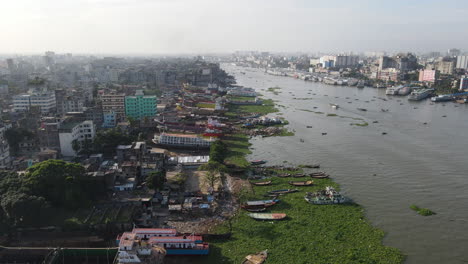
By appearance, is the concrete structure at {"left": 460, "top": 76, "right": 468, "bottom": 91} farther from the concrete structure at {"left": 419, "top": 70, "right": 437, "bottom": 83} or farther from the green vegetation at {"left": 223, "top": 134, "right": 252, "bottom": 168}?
the green vegetation at {"left": 223, "top": 134, "right": 252, "bottom": 168}

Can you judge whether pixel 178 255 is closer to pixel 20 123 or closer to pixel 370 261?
pixel 370 261

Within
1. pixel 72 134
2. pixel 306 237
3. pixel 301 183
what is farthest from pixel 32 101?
pixel 306 237

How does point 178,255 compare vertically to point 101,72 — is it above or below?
below

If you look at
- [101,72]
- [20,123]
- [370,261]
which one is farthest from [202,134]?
[101,72]

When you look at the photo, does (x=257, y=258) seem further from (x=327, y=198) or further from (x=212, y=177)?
(x=212, y=177)

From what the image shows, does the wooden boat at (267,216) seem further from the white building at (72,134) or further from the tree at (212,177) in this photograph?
the white building at (72,134)

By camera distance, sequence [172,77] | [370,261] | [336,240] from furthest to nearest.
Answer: [172,77] < [336,240] < [370,261]

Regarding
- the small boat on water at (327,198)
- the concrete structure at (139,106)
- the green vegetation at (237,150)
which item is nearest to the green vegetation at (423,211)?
the small boat on water at (327,198)
